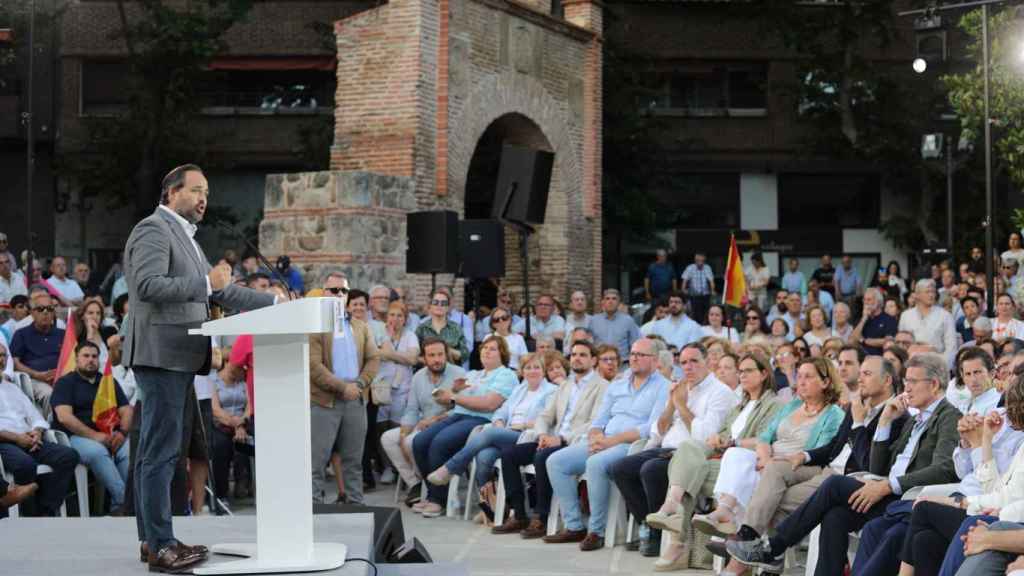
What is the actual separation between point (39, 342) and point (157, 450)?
21.1 ft

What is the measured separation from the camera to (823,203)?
32000 mm

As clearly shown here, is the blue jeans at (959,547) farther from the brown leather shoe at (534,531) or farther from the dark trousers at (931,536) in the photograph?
the brown leather shoe at (534,531)

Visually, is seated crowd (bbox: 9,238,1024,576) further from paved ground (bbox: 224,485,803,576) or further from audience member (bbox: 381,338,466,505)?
paved ground (bbox: 224,485,803,576)

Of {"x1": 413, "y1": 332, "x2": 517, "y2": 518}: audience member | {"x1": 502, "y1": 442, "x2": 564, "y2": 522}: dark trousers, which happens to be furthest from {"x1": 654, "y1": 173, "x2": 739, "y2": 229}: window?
{"x1": 502, "y1": 442, "x2": 564, "y2": 522}: dark trousers

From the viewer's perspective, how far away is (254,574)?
5125mm

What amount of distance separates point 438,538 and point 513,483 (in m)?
0.69

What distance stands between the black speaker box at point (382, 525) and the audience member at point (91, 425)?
8.62 ft

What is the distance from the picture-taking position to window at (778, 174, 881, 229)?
31.8 m

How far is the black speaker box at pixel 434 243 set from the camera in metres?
14.1

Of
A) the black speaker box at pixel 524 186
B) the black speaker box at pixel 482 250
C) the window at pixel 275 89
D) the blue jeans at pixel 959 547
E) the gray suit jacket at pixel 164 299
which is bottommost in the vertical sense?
the blue jeans at pixel 959 547

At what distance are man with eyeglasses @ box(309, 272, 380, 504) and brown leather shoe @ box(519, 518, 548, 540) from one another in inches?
46.7

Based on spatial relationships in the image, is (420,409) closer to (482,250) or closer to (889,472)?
(482,250)

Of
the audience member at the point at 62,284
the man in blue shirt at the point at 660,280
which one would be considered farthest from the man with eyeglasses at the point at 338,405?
the man in blue shirt at the point at 660,280

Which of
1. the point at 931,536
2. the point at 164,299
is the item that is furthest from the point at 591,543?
the point at 164,299
